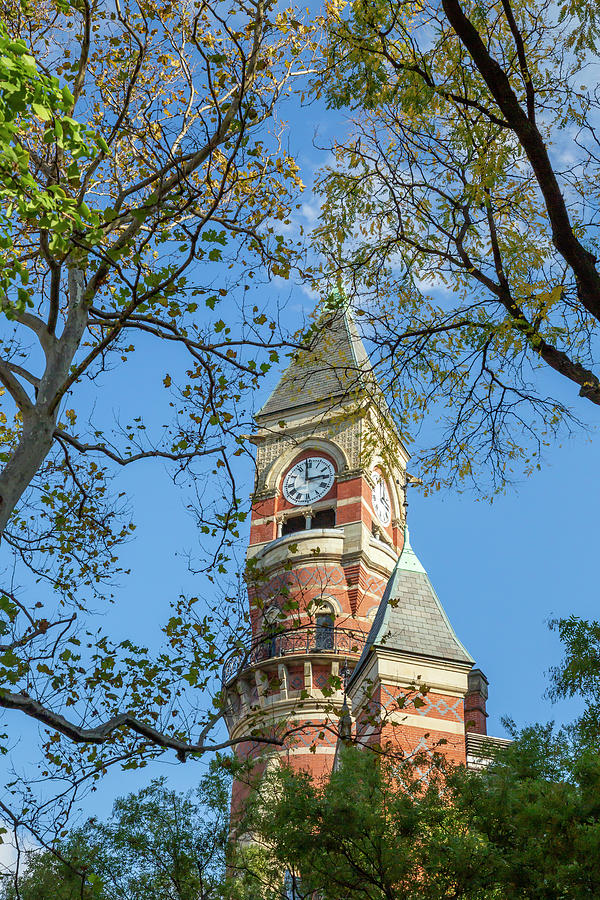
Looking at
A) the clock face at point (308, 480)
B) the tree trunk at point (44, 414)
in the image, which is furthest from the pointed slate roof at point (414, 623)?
the clock face at point (308, 480)

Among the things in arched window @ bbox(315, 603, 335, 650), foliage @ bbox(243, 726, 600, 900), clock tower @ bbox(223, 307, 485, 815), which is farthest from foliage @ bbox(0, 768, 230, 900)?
arched window @ bbox(315, 603, 335, 650)

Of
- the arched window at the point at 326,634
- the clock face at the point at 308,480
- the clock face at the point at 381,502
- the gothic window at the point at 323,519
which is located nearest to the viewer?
the arched window at the point at 326,634

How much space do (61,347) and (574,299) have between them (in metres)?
5.23

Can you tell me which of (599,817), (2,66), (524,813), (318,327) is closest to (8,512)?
(2,66)

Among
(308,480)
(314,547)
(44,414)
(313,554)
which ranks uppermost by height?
(308,480)

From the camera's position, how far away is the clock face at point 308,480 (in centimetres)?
3531

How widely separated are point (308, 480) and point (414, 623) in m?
16.4

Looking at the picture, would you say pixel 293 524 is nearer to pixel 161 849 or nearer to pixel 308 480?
pixel 308 480

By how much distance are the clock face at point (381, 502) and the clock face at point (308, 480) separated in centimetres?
166

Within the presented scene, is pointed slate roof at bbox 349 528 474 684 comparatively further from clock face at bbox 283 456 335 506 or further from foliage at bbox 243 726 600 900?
clock face at bbox 283 456 335 506

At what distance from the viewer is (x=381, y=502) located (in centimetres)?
3622

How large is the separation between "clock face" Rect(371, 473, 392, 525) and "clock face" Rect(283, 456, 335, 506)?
166 cm

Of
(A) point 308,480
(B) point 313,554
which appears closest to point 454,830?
(B) point 313,554

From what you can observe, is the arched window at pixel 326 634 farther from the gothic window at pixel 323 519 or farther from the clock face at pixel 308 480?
the clock face at pixel 308 480
